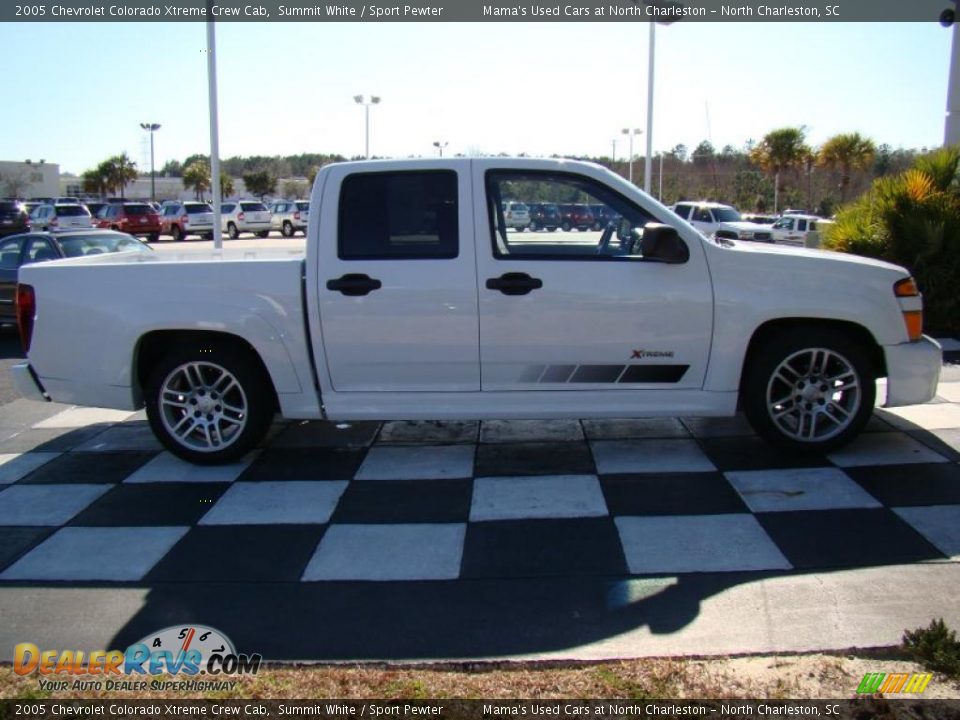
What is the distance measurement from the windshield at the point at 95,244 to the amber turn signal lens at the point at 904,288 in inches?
379

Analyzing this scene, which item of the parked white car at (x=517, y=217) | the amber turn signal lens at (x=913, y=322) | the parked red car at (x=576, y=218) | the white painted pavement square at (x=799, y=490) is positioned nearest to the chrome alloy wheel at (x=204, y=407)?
the parked white car at (x=517, y=217)

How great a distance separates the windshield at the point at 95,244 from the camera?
11.4 metres

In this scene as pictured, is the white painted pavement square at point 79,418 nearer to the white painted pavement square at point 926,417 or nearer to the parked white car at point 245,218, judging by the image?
the white painted pavement square at point 926,417

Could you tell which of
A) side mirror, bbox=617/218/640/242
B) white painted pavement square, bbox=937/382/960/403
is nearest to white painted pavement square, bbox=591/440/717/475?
side mirror, bbox=617/218/640/242

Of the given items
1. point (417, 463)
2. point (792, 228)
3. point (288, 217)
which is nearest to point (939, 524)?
point (417, 463)

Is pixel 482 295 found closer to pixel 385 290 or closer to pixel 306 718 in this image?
pixel 385 290

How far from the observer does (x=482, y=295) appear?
5.15 meters

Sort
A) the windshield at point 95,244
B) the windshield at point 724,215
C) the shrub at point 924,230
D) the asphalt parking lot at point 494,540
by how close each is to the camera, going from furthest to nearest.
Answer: the windshield at point 724,215, the windshield at point 95,244, the shrub at point 924,230, the asphalt parking lot at point 494,540

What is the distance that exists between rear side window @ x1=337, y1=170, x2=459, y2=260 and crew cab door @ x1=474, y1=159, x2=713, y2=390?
24 cm

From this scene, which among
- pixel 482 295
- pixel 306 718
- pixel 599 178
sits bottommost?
pixel 306 718

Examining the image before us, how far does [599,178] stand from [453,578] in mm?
2750

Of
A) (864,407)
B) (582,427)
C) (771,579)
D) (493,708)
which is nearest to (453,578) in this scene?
(493,708)

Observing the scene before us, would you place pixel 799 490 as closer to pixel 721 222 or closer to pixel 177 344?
pixel 177 344

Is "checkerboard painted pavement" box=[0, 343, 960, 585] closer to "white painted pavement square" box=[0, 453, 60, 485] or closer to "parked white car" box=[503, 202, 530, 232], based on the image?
"white painted pavement square" box=[0, 453, 60, 485]
